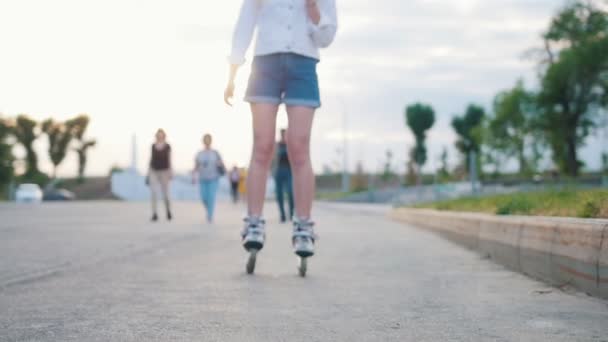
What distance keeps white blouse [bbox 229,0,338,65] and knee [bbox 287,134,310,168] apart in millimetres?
572

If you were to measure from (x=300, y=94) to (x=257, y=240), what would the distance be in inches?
40.5

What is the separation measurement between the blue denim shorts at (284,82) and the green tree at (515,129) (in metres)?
52.8

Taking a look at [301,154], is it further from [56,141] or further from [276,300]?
[56,141]

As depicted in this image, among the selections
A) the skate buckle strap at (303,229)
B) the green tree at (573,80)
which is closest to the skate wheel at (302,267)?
the skate buckle strap at (303,229)

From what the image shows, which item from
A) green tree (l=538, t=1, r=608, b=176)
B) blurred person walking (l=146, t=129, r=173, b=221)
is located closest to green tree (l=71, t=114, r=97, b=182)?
green tree (l=538, t=1, r=608, b=176)

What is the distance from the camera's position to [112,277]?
4.95m

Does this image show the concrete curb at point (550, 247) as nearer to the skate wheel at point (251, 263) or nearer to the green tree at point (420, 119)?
the skate wheel at point (251, 263)

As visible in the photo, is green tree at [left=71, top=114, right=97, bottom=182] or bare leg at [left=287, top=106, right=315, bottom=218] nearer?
bare leg at [left=287, top=106, right=315, bottom=218]

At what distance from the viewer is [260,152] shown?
17.9 ft

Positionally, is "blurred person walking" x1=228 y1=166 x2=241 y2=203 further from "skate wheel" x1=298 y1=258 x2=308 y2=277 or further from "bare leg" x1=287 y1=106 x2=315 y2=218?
"skate wheel" x1=298 y1=258 x2=308 y2=277

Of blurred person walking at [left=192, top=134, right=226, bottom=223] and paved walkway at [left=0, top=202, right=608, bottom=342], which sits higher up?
blurred person walking at [left=192, top=134, right=226, bottom=223]

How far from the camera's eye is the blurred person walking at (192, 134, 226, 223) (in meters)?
15.0

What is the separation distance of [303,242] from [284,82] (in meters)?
1.09

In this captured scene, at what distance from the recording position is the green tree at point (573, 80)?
171ft
